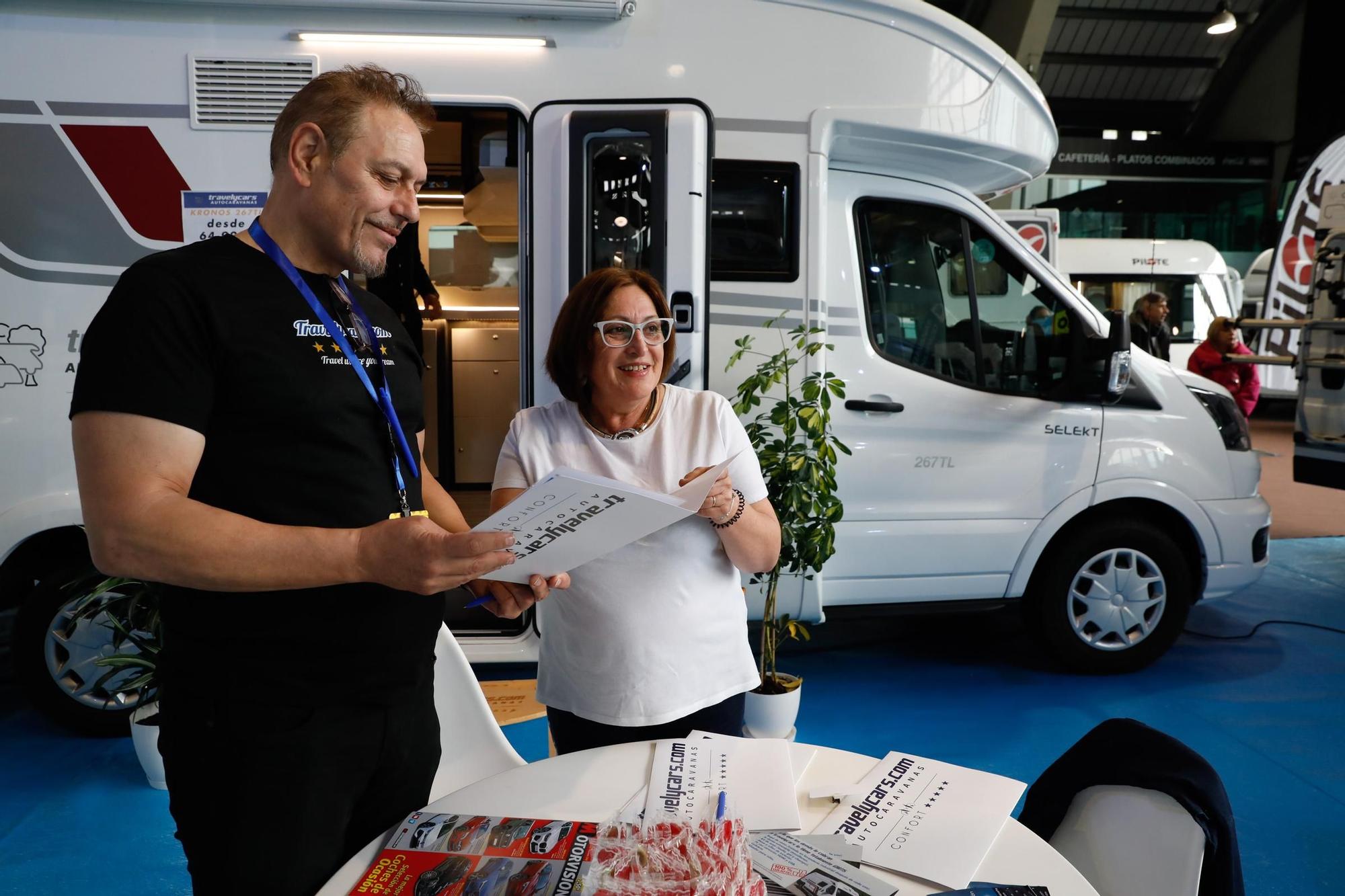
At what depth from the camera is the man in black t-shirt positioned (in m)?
1.04

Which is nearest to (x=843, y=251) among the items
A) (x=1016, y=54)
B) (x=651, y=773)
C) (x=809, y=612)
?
(x=809, y=612)

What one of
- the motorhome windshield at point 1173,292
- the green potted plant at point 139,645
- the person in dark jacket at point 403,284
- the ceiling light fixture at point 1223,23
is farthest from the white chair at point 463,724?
the ceiling light fixture at point 1223,23

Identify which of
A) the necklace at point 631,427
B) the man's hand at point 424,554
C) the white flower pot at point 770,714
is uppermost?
the necklace at point 631,427

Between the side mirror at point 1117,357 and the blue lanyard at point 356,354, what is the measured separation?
2.85 m

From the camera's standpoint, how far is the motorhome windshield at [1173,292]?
11102mm

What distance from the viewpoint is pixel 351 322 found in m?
1.29

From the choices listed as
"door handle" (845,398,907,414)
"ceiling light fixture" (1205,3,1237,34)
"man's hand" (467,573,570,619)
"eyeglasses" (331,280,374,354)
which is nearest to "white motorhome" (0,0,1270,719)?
"door handle" (845,398,907,414)

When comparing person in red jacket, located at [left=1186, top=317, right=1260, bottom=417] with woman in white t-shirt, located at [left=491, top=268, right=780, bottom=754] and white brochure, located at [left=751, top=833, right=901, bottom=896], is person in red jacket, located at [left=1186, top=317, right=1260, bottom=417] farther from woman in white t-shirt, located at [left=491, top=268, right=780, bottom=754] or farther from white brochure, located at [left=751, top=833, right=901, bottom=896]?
white brochure, located at [left=751, top=833, right=901, bottom=896]

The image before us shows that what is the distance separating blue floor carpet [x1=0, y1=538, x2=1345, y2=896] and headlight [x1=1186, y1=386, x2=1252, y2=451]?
36.1 inches

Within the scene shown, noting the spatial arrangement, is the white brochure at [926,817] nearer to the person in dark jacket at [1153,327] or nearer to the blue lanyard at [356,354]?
the blue lanyard at [356,354]

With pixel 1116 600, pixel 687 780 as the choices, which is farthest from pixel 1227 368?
pixel 687 780

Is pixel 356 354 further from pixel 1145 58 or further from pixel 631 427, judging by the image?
pixel 1145 58

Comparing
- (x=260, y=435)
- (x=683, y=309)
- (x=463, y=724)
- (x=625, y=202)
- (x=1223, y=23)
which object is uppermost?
(x=1223, y=23)

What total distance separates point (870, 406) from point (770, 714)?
1.13 metres
